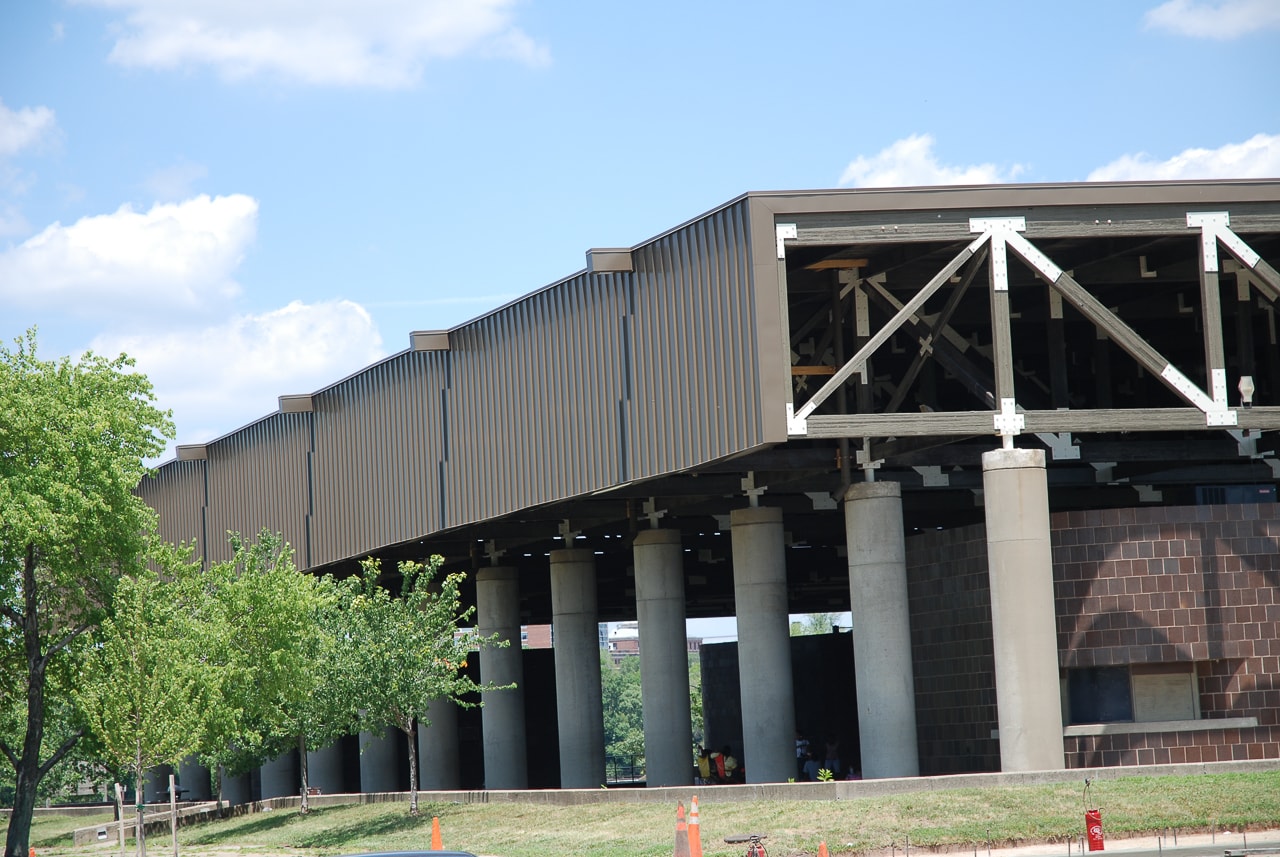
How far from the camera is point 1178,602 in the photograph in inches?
1142

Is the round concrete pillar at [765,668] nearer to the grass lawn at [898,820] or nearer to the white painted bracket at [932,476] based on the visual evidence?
the white painted bracket at [932,476]

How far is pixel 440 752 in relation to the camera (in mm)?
51781

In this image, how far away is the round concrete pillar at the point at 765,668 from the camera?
35.5 metres

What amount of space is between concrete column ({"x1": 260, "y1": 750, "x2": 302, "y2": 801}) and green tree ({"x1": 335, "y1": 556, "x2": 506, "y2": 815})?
21891 millimetres

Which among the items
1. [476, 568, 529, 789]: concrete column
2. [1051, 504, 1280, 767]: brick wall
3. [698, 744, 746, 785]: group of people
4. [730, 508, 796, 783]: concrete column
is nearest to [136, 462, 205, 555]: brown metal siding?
[476, 568, 529, 789]: concrete column

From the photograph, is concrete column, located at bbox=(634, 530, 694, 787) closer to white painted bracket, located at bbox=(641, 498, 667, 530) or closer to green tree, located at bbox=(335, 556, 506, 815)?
white painted bracket, located at bbox=(641, 498, 667, 530)

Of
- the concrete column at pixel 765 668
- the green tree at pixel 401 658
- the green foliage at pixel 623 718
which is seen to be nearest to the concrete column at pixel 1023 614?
the concrete column at pixel 765 668

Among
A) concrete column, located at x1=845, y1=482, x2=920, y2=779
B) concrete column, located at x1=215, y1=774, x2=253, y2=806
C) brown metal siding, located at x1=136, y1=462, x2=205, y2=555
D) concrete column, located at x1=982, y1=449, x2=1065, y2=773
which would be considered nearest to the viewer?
concrete column, located at x1=982, y1=449, x2=1065, y2=773

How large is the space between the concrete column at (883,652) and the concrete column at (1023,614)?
10.6 feet

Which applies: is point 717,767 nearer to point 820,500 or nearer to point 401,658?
point 820,500

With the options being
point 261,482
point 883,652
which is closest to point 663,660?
point 883,652

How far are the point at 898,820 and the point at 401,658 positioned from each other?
49.7ft

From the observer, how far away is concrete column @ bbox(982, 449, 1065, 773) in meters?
27.1

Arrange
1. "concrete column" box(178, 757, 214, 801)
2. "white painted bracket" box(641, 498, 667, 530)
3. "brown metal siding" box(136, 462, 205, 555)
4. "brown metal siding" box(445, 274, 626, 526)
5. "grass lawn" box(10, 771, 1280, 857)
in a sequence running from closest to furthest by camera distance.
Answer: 1. "grass lawn" box(10, 771, 1280, 857)
2. "brown metal siding" box(445, 274, 626, 526)
3. "white painted bracket" box(641, 498, 667, 530)
4. "brown metal siding" box(136, 462, 205, 555)
5. "concrete column" box(178, 757, 214, 801)
